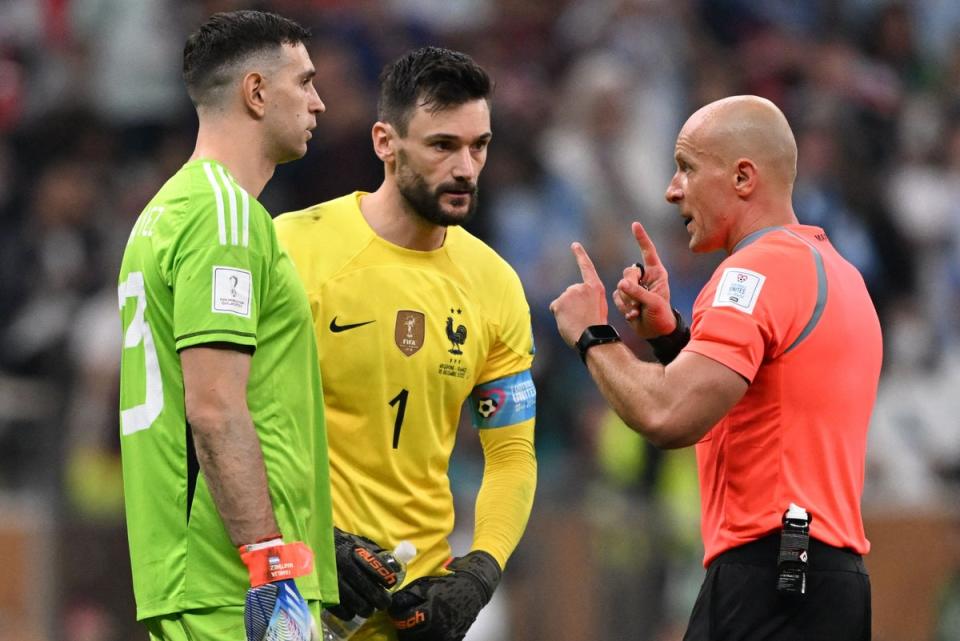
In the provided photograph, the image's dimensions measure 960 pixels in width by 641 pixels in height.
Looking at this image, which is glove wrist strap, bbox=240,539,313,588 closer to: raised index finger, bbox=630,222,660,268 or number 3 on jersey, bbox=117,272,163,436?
number 3 on jersey, bbox=117,272,163,436

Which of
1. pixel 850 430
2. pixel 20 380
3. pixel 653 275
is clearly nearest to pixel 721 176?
pixel 653 275

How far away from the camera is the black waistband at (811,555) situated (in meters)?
5.03

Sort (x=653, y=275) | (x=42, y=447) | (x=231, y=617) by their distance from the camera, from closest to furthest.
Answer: (x=231, y=617)
(x=653, y=275)
(x=42, y=447)

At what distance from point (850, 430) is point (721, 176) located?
3.01ft

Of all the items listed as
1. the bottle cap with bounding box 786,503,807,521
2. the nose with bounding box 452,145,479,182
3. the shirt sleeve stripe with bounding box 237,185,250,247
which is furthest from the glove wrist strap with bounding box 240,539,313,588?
the nose with bounding box 452,145,479,182

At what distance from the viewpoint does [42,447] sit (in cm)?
995

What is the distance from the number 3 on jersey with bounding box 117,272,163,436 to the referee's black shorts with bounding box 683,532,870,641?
184 cm

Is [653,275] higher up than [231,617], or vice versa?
[653,275]

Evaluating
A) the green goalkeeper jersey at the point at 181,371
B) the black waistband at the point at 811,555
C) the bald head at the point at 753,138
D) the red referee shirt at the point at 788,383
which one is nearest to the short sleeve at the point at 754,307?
the red referee shirt at the point at 788,383

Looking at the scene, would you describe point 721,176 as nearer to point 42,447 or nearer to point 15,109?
point 42,447

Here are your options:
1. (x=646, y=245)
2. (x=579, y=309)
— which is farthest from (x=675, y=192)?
(x=579, y=309)

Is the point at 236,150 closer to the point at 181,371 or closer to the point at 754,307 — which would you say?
the point at 181,371

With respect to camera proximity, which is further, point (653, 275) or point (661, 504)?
point (661, 504)

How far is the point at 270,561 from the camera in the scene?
4559mm
